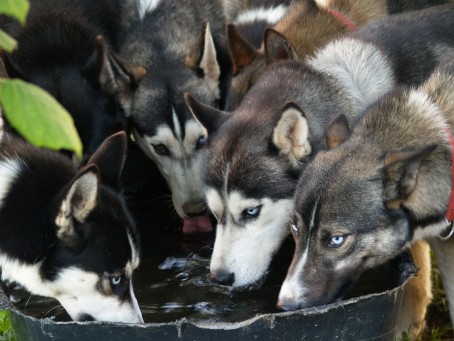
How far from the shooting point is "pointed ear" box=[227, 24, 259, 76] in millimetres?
5738

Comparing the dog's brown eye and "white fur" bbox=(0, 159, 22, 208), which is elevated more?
"white fur" bbox=(0, 159, 22, 208)

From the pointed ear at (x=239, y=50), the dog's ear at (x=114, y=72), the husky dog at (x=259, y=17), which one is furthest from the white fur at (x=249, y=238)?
the husky dog at (x=259, y=17)

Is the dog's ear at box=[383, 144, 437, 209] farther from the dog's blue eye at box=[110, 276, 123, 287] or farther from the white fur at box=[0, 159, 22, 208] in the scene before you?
the white fur at box=[0, 159, 22, 208]

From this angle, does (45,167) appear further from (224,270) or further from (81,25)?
(81,25)

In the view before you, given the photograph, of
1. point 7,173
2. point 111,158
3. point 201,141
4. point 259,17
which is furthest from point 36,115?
point 259,17

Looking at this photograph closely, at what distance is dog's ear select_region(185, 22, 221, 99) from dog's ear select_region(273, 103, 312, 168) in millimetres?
1867

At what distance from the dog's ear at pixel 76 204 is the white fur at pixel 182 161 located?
187cm

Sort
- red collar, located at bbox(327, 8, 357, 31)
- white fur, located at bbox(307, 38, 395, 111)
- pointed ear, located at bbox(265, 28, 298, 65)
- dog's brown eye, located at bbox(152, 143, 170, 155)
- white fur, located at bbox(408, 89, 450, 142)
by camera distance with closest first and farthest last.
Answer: white fur, located at bbox(408, 89, 450, 142), white fur, located at bbox(307, 38, 395, 111), pointed ear, located at bbox(265, 28, 298, 65), red collar, located at bbox(327, 8, 357, 31), dog's brown eye, located at bbox(152, 143, 170, 155)

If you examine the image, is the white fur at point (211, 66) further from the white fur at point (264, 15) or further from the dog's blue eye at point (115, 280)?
the dog's blue eye at point (115, 280)

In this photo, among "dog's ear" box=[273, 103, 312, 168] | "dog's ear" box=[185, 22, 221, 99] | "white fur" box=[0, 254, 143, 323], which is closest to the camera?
"white fur" box=[0, 254, 143, 323]

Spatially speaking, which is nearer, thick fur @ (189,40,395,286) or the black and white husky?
the black and white husky

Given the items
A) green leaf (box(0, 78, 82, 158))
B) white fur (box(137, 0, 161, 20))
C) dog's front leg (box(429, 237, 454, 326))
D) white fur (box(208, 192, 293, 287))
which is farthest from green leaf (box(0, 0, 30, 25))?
white fur (box(137, 0, 161, 20))

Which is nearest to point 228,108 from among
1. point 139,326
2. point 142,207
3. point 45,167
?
point 142,207

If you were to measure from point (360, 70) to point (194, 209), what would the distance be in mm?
1687
